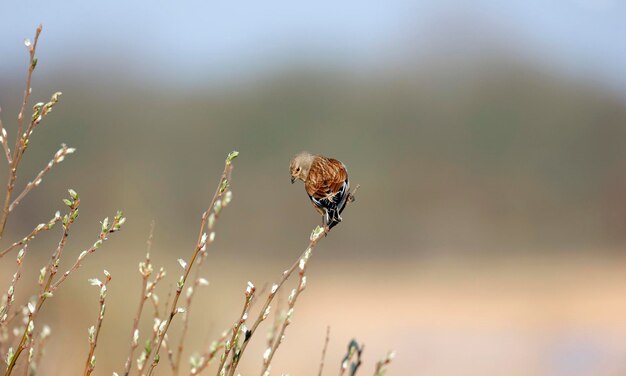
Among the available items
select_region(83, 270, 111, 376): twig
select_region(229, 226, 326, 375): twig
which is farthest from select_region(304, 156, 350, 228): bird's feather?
select_region(83, 270, 111, 376): twig

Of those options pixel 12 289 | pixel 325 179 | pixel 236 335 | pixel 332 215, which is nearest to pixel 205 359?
pixel 236 335

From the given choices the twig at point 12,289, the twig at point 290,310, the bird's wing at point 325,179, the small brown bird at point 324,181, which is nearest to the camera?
the twig at point 290,310

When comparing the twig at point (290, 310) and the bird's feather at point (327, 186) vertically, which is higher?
the bird's feather at point (327, 186)

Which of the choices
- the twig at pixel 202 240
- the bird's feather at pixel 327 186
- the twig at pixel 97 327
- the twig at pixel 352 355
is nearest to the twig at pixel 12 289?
the twig at pixel 97 327

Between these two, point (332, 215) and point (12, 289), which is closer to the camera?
point (12, 289)

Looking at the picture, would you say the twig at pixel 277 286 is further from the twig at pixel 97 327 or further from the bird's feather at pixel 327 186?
the bird's feather at pixel 327 186

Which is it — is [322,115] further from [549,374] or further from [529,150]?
[549,374]

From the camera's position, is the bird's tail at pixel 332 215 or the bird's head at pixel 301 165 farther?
the bird's head at pixel 301 165

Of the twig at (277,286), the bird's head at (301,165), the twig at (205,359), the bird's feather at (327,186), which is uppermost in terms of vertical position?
the bird's head at (301,165)

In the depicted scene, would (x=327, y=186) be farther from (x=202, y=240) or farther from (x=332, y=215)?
(x=202, y=240)
